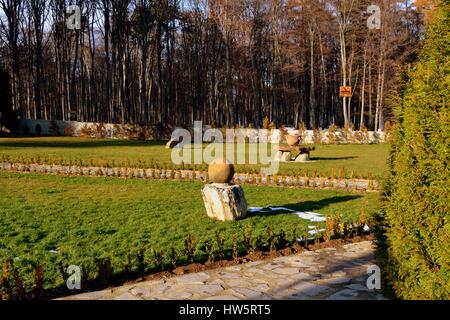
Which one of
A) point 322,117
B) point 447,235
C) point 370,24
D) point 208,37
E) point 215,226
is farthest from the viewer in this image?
point 322,117

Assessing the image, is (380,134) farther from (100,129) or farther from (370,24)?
(100,129)

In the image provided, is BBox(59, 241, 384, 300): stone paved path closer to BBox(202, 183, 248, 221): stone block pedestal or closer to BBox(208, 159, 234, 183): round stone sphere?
BBox(202, 183, 248, 221): stone block pedestal

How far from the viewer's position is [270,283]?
4.79 metres

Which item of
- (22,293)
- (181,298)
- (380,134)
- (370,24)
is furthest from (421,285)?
(370,24)

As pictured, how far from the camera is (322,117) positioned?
4775 cm

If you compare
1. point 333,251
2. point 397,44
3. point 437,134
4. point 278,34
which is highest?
point 278,34

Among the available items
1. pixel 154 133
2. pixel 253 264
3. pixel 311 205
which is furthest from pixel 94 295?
pixel 154 133

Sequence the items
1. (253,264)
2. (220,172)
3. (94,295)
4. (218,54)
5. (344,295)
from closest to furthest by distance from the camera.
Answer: (344,295), (94,295), (253,264), (220,172), (218,54)

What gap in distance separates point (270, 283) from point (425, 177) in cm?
225

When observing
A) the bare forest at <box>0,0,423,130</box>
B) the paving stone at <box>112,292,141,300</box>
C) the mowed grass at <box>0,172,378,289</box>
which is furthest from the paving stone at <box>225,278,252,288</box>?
the bare forest at <box>0,0,423,130</box>

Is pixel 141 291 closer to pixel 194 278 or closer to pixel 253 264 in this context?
pixel 194 278

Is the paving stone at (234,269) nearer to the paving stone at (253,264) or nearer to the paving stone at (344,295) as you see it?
the paving stone at (253,264)

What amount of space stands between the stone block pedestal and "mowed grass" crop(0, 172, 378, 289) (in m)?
0.22

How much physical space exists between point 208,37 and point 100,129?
17483 mm
